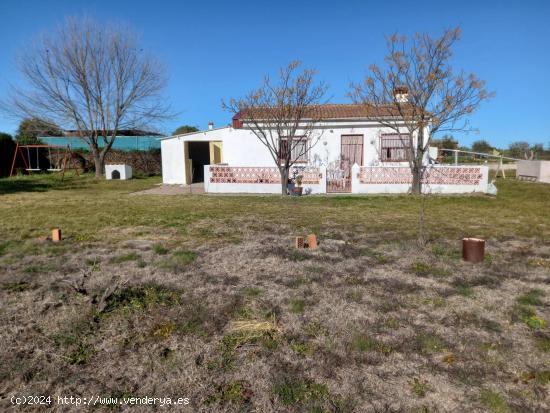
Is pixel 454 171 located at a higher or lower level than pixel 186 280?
higher

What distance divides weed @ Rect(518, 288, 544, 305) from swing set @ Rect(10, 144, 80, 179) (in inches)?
958

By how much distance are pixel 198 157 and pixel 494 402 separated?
2043cm

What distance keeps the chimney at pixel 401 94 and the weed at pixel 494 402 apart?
13.1 metres

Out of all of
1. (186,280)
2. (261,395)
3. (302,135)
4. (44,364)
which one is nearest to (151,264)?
(186,280)

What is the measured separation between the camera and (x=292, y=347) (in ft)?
9.10

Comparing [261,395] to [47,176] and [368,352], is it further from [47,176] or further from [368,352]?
[47,176]

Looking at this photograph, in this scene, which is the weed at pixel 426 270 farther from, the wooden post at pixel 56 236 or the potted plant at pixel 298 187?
the potted plant at pixel 298 187

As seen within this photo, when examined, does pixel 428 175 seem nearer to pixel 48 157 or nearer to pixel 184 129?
pixel 48 157

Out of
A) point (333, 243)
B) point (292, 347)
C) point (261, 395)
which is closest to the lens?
point (261, 395)

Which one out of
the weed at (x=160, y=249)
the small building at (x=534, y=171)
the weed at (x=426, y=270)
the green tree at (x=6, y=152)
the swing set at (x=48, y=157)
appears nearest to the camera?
the weed at (x=426, y=270)

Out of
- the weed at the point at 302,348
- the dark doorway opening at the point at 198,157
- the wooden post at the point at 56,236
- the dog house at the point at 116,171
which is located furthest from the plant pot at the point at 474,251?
the dog house at the point at 116,171

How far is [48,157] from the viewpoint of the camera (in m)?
24.1

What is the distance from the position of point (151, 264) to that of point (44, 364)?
7.31 ft

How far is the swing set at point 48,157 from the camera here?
73.2 ft
